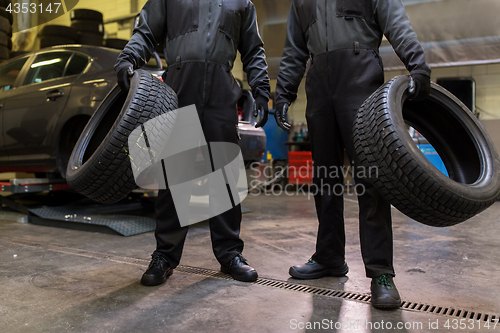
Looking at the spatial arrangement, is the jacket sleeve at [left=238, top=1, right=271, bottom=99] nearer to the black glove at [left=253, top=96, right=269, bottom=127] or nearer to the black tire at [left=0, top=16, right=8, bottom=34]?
the black glove at [left=253, top=96, right=269, bottom=127]

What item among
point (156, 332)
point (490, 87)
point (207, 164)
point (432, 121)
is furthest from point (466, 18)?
point (156, 332)

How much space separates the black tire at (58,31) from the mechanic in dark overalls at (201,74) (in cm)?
571

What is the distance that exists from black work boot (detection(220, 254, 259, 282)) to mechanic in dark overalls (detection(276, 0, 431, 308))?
22cm

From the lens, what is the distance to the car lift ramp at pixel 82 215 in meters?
3.06

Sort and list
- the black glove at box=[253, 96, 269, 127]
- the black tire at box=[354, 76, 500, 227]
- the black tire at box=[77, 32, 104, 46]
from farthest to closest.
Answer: the black tire at box=[77, 32, 104, 46] → the black glove at box=[253, 96, 269, 127] → the black tire at box=[354, 76, 500, 227]

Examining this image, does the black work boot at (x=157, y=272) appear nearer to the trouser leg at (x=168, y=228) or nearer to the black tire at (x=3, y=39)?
the trouser leg at (x=168, y=228)

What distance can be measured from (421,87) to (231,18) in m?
1.02

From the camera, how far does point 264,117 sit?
2021mm

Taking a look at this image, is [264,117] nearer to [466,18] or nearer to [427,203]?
[427,203]

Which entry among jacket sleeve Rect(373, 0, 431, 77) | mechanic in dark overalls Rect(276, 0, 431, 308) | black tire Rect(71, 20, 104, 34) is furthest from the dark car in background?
black tire Rect(71, 20, 104, 34)

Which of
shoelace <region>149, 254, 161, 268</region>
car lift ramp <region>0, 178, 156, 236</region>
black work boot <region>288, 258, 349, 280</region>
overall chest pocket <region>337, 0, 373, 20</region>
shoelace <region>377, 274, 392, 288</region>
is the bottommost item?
car lift ramp <region>0, 178, 156, 236</region>

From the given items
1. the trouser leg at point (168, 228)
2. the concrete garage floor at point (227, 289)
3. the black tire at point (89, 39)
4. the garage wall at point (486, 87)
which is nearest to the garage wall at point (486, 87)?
the garage wall at point (486, 87)

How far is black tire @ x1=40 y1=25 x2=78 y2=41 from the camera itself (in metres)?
6.69

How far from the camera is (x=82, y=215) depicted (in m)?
3.36
